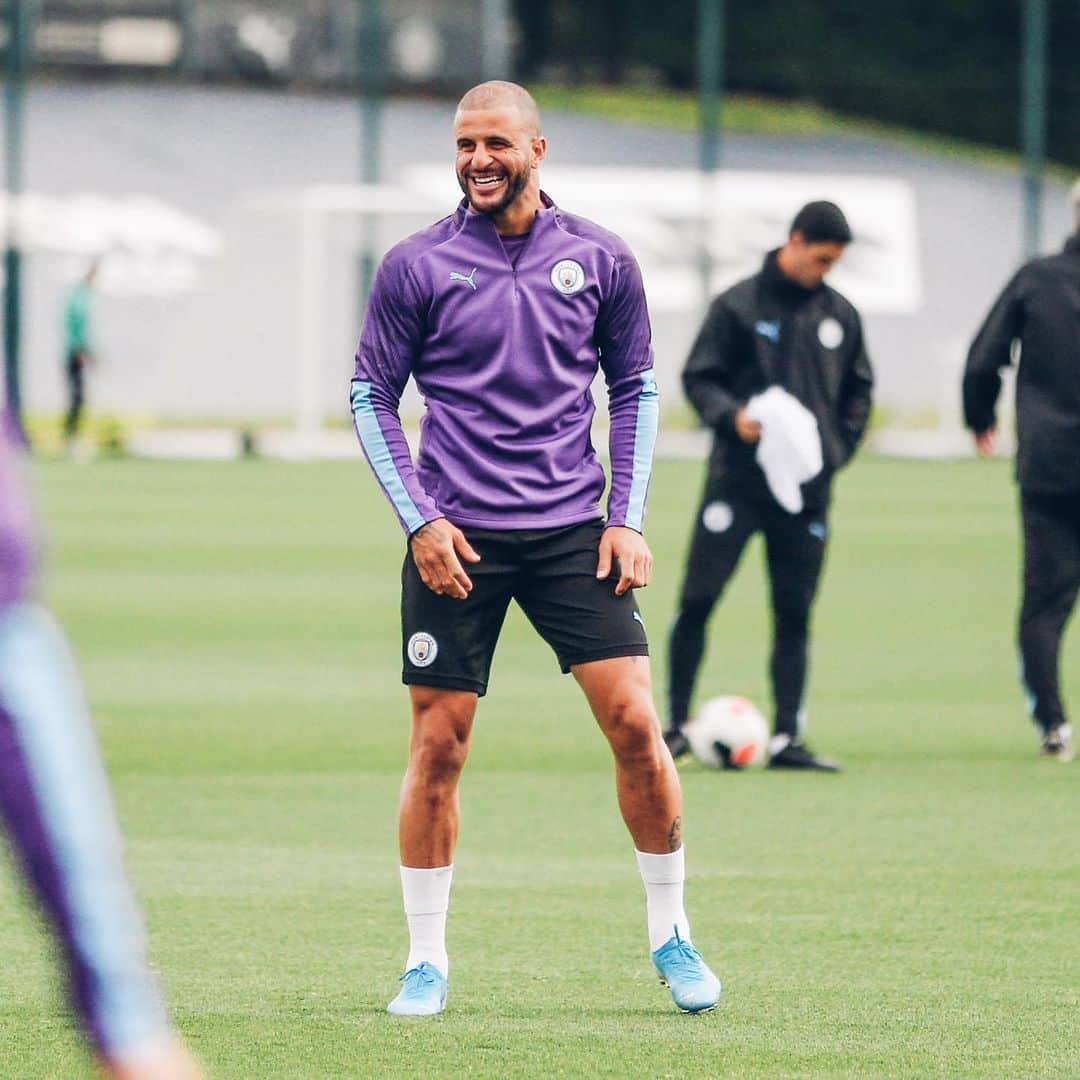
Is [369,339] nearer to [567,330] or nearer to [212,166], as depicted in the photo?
[567,330]

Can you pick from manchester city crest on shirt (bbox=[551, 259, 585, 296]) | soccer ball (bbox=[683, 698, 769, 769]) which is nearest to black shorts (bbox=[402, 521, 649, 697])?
manchester city crest on shirt (bbox=[551, 259, 585, 296])

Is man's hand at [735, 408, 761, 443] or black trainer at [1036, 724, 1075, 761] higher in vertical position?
man's hand at [735, 408, 761, 443]

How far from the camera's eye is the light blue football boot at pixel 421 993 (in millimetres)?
5293

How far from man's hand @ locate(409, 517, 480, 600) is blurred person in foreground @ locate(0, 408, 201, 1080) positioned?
7.47 ft

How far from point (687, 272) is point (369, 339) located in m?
29.8

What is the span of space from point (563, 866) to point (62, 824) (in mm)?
4187

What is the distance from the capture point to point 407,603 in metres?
5.37

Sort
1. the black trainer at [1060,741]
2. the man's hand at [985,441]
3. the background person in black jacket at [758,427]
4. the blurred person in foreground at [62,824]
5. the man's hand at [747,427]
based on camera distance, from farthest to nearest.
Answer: the black trainer at [1060,741] < the man's hand at [985,441] < the background person in black jacket at [758,427] < the man's hand at [747,427] < the blurred person in foreground at [62,824]

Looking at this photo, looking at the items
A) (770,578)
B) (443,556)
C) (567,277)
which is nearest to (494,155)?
(567,277)

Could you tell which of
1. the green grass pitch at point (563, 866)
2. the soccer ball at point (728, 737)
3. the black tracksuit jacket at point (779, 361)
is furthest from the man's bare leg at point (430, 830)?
the soccer ball at point (728, 737)

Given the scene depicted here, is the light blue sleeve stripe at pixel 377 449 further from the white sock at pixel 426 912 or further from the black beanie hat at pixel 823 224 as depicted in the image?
the black beanie hat at pixel 823 224

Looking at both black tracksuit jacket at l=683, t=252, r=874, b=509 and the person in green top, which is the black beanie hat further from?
the person in green top

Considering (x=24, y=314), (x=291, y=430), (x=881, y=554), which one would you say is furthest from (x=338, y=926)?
(x=24, y=314)

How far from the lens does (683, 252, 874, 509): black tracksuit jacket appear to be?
8.56 meters
